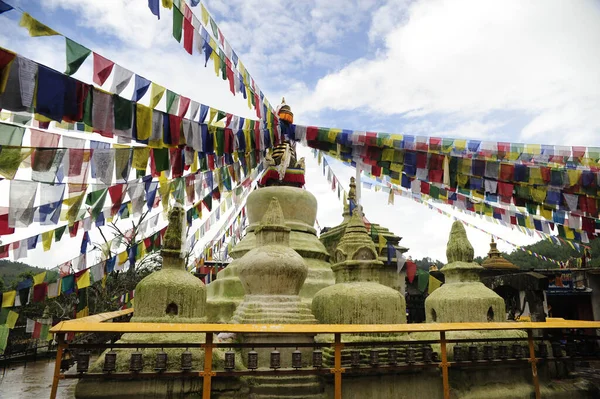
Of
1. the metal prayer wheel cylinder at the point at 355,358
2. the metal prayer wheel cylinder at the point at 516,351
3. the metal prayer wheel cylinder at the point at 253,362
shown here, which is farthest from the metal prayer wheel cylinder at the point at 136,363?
the metal prayer wheel cylinder at the point at 516,351

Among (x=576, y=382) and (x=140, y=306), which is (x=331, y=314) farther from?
(x=576, y=382)

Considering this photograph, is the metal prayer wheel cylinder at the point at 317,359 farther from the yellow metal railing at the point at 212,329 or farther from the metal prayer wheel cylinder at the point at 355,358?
the metal prayer wheel cylinder at the point at 355,358

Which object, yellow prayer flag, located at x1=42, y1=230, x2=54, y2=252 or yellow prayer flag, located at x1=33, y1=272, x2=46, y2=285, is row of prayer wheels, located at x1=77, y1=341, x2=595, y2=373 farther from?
yellow prayer flag, located at x1=42, y1=230, x2=54, y2=252

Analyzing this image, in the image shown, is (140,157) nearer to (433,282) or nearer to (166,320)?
(166,320)

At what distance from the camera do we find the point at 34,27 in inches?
192

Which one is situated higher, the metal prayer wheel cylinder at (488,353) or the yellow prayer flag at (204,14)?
the yellow prayer flag at (204,14)

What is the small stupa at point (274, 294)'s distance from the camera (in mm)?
7073

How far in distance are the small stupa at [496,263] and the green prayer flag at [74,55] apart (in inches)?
765

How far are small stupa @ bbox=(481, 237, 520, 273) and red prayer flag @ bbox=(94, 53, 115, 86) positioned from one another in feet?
62.4

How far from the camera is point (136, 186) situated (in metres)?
9.23

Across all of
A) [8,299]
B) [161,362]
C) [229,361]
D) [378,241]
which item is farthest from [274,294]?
[378,241]

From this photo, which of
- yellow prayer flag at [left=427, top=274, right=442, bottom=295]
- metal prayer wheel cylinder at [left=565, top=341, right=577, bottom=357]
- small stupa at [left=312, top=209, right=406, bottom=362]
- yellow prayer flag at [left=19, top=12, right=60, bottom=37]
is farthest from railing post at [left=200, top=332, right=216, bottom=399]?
yellow prayer flag at [left=427, top=274, right=442, bottom=295]

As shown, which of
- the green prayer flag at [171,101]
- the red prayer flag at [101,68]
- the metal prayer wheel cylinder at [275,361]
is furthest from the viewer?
the green prayer flag at [171,101]

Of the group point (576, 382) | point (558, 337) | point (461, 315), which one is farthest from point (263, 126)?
point (576, 382)
